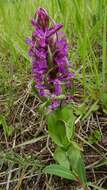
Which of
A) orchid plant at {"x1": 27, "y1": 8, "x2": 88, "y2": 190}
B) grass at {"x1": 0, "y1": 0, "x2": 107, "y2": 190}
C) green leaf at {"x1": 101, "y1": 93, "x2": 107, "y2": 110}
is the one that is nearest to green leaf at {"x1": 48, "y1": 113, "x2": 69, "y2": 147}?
orchid plant at {"x1": 27, "y1": 8, "x2": 88, "y2": 190}

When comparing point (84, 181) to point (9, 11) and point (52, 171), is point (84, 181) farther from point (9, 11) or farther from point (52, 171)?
point (9, 11)

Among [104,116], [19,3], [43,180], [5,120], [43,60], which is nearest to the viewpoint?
[43,60]

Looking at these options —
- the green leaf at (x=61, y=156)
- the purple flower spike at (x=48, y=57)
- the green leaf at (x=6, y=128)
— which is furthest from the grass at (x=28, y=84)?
the purple flower spike at (x=48, y=57)

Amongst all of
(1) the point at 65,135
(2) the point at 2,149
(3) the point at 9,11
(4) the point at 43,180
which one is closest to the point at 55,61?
(1) the point at 65,135

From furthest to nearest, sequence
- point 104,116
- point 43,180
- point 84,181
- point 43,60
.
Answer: point 104,116, point 43,180, point 84,181, point 43,60

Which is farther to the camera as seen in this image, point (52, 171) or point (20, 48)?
point (20, 48)

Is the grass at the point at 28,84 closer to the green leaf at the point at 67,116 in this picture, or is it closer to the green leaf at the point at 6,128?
the green leaf at the point at 6,128

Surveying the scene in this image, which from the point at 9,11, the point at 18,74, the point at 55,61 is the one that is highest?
the point at 9,11
